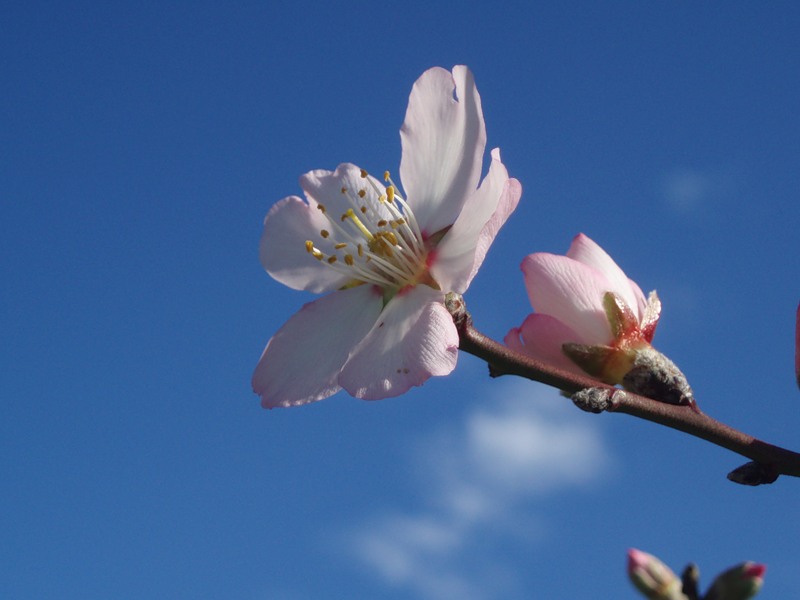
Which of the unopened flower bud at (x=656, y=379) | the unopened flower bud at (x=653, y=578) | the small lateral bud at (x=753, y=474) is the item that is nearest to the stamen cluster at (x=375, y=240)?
the unopened flower bud at (x=656, y=379)

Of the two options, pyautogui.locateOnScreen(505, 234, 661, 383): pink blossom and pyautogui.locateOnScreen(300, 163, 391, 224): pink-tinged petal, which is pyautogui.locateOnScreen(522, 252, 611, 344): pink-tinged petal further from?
pyautogui.locateOnScreen(300, 163, 391, 224): pink-tinged petal

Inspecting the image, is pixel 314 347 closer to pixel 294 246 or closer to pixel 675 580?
pixel 294 246

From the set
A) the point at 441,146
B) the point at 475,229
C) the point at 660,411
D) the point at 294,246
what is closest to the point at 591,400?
the point at 660,411

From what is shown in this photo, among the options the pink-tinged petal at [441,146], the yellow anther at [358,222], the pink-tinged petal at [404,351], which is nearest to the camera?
the pink-tinged petal at [404,351]

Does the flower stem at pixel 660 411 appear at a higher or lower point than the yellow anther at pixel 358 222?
lower

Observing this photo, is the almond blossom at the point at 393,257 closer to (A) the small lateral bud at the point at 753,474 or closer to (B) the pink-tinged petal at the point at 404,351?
(B) the pink-tinged petal at the point at 404,351

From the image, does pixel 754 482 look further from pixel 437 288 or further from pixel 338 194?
pixel 338 194
